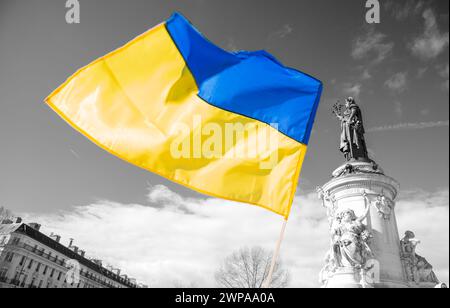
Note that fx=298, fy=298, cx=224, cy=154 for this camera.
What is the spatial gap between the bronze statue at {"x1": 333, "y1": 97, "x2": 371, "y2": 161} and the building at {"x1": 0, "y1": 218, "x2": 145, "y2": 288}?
50171mm

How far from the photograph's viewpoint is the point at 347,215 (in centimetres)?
1065

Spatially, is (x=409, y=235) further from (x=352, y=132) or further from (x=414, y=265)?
(x=352, y=132)

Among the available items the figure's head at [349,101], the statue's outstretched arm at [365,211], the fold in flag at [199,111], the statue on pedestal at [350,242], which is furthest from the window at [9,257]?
the fold in flag at [199,111]

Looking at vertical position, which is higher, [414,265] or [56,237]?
[56,237]

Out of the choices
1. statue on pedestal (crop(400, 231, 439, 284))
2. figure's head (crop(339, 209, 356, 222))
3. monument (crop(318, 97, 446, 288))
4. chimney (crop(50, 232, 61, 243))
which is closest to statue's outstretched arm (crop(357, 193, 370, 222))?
monument (crop(318, 97, 446, 288))

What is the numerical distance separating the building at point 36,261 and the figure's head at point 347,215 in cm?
5006

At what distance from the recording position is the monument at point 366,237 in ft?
32.3

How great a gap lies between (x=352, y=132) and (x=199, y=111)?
1102 centimetres

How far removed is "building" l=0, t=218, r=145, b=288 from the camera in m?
47.0

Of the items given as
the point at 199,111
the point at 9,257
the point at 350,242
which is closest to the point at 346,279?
the point at 350,242

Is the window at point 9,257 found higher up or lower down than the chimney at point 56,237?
lower down

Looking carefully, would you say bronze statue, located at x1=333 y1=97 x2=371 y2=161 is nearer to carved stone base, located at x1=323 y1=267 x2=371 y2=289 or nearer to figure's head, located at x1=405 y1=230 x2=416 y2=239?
figure's head, located at x1=405 y1=230 x2=416 y2=239

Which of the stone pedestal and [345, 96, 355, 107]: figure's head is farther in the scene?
[345, 96, 355, 107]: figure's head

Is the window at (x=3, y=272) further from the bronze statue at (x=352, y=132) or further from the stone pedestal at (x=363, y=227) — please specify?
the bronze statue at (x=352, y=132)
